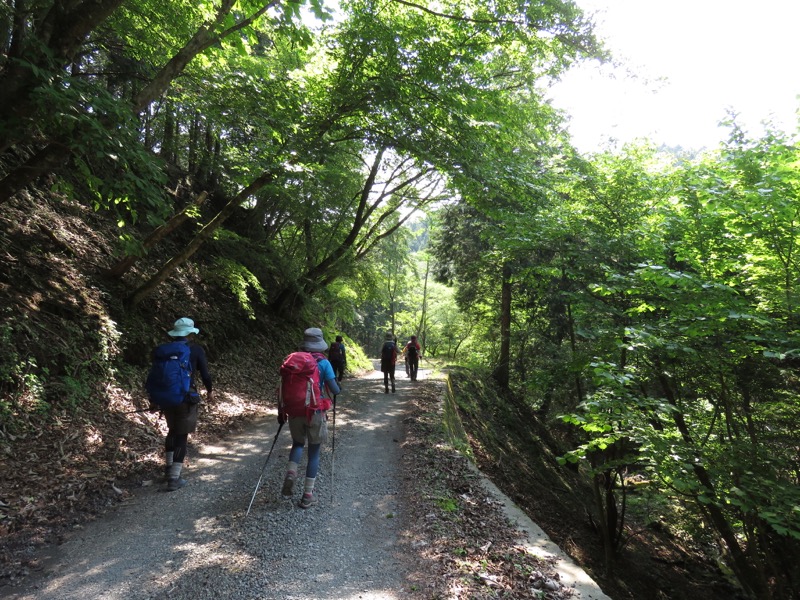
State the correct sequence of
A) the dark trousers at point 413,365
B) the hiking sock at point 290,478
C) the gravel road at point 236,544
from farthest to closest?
the dark trousers at point 413,365, the hiking sock at point 290,478, the gravel road at point 236,544

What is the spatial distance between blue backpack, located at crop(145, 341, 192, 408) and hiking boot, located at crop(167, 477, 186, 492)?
93cm

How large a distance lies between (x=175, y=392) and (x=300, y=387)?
1504mm

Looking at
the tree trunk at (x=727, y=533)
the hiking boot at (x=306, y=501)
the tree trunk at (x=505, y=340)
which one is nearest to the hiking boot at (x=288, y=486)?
the hiking boot at (x=306, y=501)

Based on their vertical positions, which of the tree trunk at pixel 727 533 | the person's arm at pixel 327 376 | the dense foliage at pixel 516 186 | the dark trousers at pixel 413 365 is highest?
the dense foliage at pixel 516 186

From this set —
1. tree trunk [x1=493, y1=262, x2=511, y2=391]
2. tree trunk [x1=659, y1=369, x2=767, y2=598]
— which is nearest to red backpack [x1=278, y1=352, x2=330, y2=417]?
tree trunk [x1=659, y1=369, x2=767, y2=598]

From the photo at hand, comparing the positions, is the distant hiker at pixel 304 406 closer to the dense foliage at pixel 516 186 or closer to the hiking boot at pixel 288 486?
the hiking boot at pixel 288 486

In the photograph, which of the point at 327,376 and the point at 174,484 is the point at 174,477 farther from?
the point at 327,376

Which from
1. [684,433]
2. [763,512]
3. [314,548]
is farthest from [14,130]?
[684,433]

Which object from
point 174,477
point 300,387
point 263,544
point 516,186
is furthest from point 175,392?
point 516,186

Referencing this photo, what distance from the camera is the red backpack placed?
454cm

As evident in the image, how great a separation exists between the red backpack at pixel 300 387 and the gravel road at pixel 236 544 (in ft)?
3.62

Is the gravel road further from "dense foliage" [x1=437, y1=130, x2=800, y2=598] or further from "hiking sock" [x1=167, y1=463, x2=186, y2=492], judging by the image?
"dense foliage" [x1=437, y1=130, x2=800, y2=598]

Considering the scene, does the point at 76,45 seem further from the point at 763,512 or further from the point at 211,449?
the point at 763,512

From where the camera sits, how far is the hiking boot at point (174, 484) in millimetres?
4867
